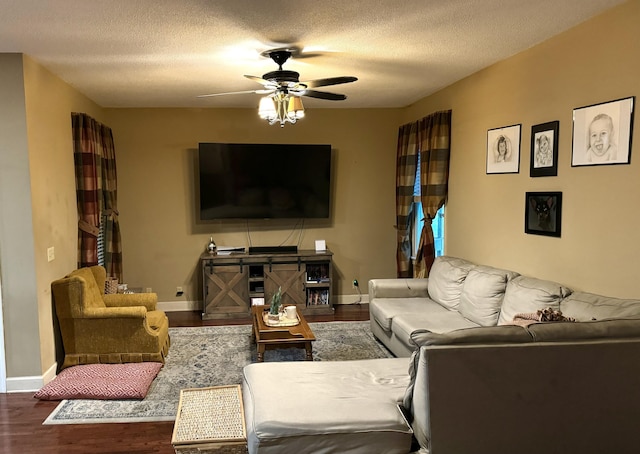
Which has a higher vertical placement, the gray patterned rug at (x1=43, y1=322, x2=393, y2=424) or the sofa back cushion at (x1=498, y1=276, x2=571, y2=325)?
the sofa back cushion at (x1=498, y1=276, x2=571, y2=325)

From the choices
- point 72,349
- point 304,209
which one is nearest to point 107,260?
point 72,349

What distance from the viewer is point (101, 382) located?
3.90m

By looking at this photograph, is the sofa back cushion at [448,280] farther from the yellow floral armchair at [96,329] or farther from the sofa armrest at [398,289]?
the yellow floral armchair at [96,329]

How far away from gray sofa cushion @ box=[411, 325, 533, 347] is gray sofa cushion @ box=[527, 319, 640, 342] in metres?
0.07

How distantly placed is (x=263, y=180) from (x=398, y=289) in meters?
2.47

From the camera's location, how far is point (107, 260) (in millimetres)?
5941

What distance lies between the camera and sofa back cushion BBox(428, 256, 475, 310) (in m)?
4.55

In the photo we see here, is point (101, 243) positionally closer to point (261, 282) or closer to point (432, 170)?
point (261, 282)

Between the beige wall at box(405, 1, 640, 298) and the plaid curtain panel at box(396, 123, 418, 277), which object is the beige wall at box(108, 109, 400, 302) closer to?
the plaid curtain panel at box(396, 123, 418, 277)

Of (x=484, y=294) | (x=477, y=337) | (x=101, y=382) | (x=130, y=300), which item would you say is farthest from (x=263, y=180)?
(x=477, y=337)

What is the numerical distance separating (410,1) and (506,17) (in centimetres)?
73

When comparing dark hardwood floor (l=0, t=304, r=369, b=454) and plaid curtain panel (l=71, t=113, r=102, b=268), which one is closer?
dark hardwood floor (l=0, t=304, r=369, b=454)

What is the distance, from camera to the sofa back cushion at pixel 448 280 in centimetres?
455

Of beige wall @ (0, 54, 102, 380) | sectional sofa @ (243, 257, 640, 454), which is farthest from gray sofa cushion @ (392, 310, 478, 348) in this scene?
beige wall @ (0, 54, 102, 380)
